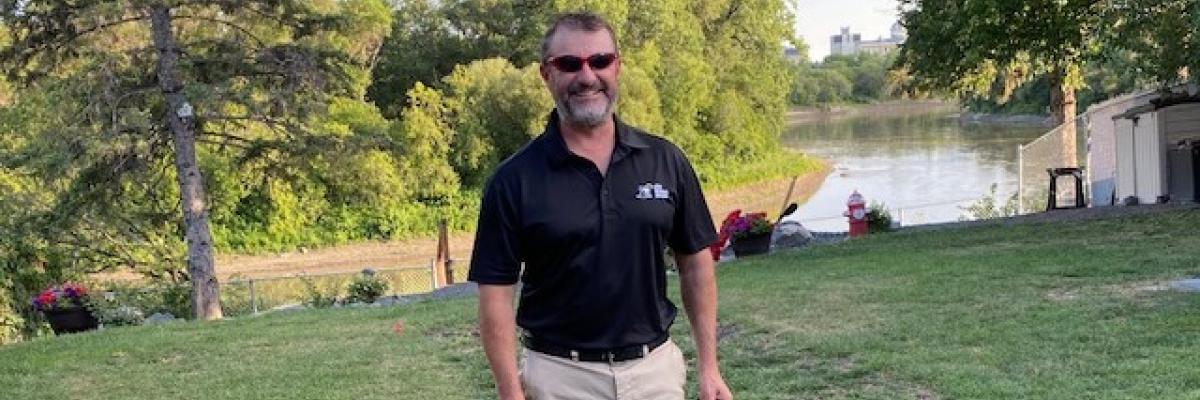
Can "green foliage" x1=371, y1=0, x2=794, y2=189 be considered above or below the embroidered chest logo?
above

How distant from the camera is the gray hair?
2471mm

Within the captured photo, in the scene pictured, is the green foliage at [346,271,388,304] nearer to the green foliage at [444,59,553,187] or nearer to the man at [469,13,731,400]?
the man at [469,13,731,400]

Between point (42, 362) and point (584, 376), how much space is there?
22.1 feet

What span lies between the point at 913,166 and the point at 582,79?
4067 centimetres

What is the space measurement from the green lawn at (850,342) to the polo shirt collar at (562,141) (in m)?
2.72

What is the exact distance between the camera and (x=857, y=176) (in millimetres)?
40281

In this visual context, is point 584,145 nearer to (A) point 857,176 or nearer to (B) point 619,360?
(B) point 619,360

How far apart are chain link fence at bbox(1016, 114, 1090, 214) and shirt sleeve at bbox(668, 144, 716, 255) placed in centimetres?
1628

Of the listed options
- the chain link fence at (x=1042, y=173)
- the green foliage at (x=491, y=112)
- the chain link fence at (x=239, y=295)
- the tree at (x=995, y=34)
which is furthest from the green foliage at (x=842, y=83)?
the tree at (x=995, y=34)

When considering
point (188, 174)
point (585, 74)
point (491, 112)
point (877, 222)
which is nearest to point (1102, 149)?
point (877, 222)

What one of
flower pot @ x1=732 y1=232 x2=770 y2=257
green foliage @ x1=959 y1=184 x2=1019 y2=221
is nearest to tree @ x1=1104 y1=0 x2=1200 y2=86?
flower pot @ x1=732 y1=232 x2=770 y2=257

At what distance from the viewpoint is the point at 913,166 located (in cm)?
4138

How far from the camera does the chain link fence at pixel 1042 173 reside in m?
19.3

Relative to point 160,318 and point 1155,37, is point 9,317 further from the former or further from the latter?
point 1155,37
